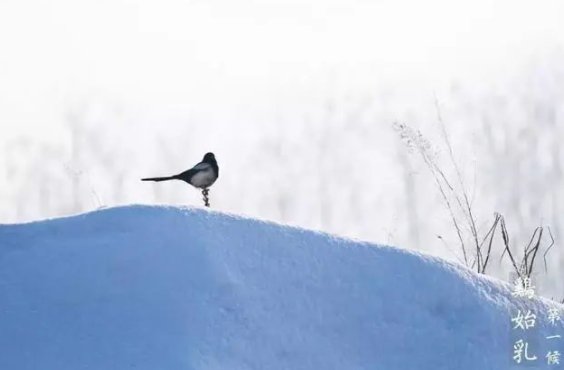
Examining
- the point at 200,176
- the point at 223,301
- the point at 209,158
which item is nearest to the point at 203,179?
the point at 200,176

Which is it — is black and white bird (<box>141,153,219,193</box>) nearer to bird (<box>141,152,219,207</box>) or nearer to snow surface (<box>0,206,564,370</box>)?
bird (<box>141,152,219,207</box>)

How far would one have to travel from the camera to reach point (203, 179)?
5.88m

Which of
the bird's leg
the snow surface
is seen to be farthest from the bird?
the snow surface

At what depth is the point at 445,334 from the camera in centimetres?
471

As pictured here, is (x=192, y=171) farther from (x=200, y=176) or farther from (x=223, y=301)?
(x=223, y=301)

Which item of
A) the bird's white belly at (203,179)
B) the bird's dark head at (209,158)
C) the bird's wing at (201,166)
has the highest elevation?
the bird's dark head at (209,158)

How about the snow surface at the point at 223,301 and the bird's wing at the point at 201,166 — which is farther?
the bird's wing at the point at 201,166

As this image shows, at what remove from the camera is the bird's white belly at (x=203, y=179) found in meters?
5.87

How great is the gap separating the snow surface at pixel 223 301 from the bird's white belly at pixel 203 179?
1.24 meters

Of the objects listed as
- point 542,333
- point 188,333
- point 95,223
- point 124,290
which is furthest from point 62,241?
Answer: point 542,333

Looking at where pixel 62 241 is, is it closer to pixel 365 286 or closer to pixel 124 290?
pixel 124 290

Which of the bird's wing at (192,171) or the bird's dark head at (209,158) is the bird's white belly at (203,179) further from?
the bird's dark head at (209,158)

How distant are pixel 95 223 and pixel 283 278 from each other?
1133 millimetres

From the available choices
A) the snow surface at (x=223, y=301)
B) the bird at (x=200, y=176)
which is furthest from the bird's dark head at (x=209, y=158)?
the snow surface at (x=223, y=301)
